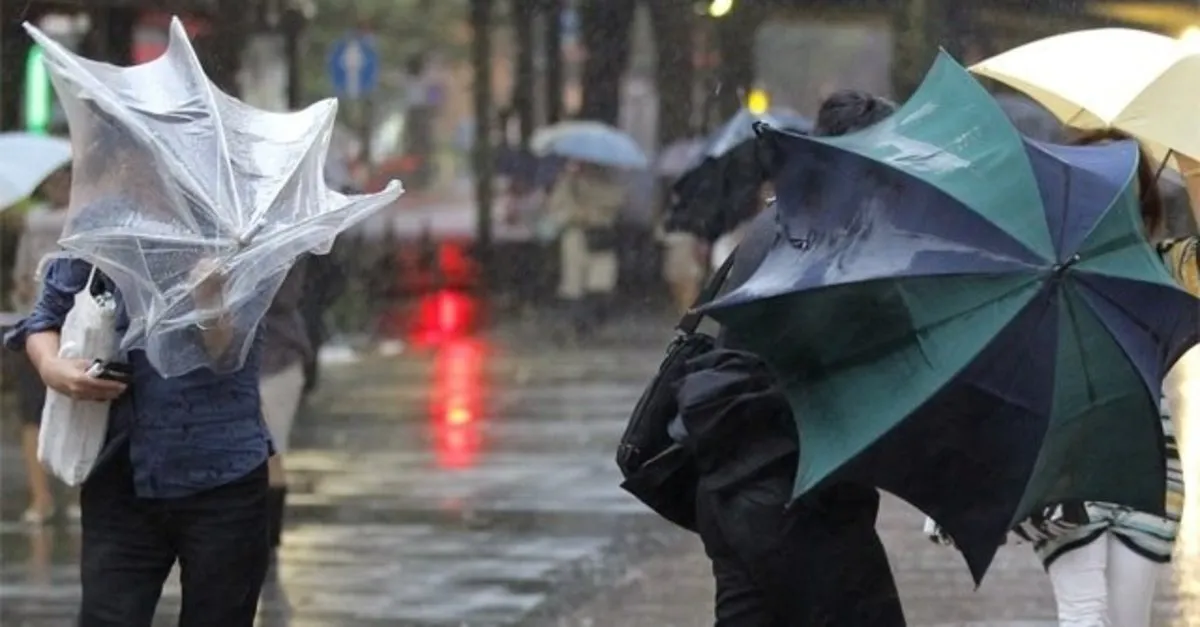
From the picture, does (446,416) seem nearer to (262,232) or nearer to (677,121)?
(262,232)

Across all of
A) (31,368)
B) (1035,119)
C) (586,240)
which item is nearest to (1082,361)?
(1035,119)

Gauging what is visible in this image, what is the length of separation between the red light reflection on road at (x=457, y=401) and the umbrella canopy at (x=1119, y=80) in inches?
277

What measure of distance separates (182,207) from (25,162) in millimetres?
5273

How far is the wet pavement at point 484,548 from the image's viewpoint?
8047 mm

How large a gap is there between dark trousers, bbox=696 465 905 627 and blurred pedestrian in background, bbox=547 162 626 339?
55.7ft

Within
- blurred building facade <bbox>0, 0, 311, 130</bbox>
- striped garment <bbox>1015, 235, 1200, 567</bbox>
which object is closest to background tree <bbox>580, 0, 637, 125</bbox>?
blurred building facade <bbox>0, 0, 311, 130</bbox>

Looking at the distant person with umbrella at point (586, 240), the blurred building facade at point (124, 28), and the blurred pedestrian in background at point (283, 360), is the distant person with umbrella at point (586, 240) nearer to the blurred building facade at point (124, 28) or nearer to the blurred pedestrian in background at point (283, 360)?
the blurred building facade at point (124, 28)

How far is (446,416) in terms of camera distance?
15.1m

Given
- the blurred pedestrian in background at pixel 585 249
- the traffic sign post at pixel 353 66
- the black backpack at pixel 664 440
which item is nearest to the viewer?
the black backpack at pixel 664 440

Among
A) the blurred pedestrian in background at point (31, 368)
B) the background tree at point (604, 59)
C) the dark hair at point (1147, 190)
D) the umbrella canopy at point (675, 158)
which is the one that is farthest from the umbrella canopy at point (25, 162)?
the background tree at point (604, 59)

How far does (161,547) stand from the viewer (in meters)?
5.24

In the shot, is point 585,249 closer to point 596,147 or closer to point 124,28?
point 596,147

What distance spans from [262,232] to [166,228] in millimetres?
227

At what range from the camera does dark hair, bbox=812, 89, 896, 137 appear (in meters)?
4.65
